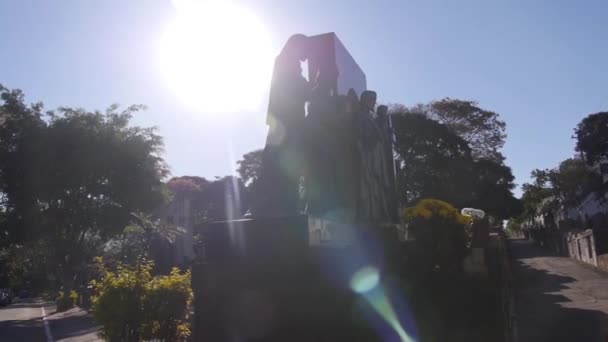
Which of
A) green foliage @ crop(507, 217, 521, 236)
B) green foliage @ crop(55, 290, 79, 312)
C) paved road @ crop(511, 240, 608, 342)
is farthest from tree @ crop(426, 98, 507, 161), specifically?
green foliage @ crop(507, 217, 521, 236)

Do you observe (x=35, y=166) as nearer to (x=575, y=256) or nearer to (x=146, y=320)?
(x=146, y=320)

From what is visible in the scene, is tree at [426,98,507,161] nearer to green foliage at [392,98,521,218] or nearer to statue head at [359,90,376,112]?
green foliage at [392,98,521,218]

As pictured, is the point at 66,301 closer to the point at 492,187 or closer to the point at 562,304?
the point at 562,304

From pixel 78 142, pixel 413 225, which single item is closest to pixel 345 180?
pixel 413 225

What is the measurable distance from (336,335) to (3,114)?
19391 millimetres

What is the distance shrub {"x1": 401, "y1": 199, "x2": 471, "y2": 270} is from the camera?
282 inches

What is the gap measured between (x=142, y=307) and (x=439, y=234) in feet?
12.2

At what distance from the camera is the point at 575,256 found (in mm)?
28250

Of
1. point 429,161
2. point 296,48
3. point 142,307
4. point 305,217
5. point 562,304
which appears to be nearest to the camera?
point 305,217

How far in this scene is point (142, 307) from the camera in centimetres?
671

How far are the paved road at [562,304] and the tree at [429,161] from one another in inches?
224

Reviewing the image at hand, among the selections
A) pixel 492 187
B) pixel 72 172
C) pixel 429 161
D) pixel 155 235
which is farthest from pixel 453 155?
pixel 72 172

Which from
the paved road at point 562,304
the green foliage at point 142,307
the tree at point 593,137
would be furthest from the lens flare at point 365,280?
the tree at point 593,137

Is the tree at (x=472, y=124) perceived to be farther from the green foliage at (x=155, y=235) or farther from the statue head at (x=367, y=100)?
the statue head at (x=367, y=100)
